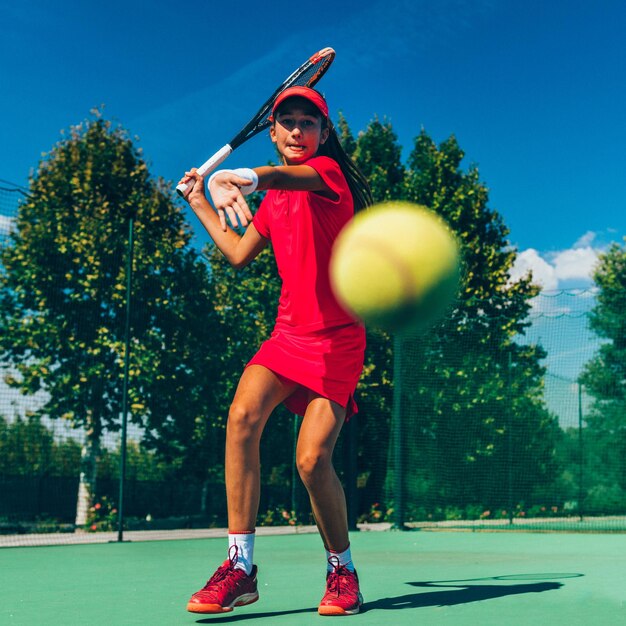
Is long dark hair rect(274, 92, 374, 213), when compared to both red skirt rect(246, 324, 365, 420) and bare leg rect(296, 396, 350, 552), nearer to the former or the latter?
red skirt rect(246, 324, 365, 420)

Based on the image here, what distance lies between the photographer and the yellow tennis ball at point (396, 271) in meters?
2.92

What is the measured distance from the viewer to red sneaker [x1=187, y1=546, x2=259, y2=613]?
2.86 meters

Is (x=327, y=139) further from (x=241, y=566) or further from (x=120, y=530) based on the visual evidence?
(x=120, y=530)

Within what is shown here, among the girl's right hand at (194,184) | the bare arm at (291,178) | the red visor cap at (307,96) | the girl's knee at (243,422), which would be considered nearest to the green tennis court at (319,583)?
the girl's knee at (243,422)

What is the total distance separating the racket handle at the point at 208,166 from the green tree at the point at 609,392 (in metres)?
7.20

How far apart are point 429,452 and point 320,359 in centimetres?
709

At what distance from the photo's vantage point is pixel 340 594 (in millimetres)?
3008

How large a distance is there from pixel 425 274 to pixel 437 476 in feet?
24.3

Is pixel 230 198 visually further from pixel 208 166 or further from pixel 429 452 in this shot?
pixel 429 452

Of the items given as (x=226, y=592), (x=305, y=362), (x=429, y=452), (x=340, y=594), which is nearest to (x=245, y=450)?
(x=305, y=362)

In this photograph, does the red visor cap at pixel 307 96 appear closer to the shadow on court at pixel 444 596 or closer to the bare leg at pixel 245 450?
the bare leg at pixel 245 450

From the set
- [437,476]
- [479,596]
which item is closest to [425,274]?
[479,596]

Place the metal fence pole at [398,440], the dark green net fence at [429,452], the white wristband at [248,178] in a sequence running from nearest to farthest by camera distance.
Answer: the white wristband at [248,178] < the dark green net fence at [429,452] < the metal fence pole at [398,440]

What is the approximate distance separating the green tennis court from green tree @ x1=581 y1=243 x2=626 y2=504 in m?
3.26
